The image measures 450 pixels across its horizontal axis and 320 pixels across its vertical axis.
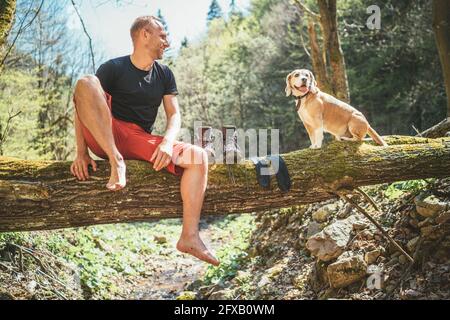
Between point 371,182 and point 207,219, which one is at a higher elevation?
point 371,182

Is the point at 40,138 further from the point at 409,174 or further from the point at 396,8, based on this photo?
the point at 396,8

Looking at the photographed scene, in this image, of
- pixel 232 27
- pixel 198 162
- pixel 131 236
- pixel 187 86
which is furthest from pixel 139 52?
pixel 232 27

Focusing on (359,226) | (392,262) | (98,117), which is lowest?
(392,262)

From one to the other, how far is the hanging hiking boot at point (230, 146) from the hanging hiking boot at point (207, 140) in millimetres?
133

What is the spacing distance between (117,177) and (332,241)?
360cm

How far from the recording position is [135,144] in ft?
12.5

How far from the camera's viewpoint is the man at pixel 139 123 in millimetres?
3402

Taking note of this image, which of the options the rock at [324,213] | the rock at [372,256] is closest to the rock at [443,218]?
the rock at [372,256]

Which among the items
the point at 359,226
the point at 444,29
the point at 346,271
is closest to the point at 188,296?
the point at 346,271

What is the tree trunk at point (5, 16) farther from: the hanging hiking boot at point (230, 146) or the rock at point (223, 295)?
the rock at point (223, 295)

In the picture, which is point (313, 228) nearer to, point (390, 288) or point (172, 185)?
point (390, 288)

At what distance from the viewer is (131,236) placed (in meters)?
12.9

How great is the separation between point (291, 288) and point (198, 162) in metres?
3.53

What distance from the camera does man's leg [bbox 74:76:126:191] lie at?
3367 mm
